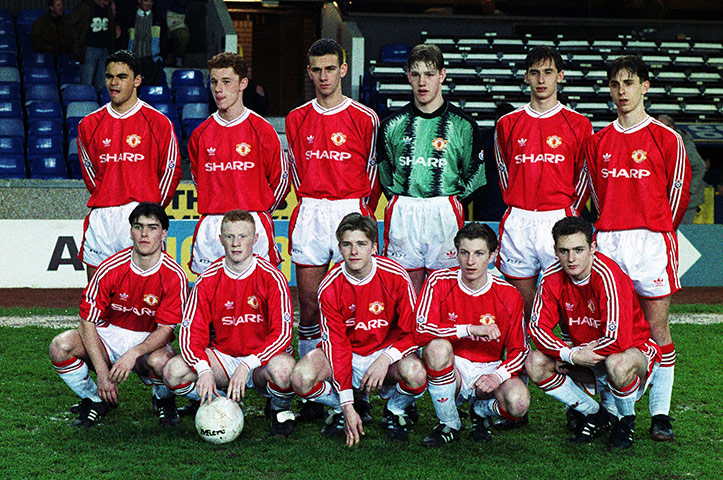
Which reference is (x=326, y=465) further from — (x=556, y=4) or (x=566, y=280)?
(x=556, y=4)

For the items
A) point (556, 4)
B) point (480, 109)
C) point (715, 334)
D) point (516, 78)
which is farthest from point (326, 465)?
point (556, 4)

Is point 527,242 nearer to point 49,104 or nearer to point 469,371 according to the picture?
point 469,371

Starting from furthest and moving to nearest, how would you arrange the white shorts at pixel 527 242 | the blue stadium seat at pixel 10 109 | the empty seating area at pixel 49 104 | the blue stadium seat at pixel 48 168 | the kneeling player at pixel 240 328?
the blue stadium seat at pixel 10 109, the empty seating area at pixel 49 104, the blue stadium seat at pixel 48 168, the white shorts at pixel 527 242, the kneeling player at pixel 240 328

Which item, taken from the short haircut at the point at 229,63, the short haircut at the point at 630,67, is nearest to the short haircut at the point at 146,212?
the short haircut at the point at 229,63

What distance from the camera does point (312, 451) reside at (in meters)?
4.09

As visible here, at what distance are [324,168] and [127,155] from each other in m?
1.15

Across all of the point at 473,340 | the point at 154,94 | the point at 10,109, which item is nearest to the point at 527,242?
the point at 473,340

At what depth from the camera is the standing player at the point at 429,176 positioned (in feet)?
15.7

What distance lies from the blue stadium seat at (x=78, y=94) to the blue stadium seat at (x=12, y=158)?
0.92m

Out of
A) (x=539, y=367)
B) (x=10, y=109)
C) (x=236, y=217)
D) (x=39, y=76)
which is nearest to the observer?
(x=539, y=367)

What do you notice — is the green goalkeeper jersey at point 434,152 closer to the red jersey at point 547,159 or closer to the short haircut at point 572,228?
the red jersey at point 547,159

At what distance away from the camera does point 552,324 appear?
14.0ft

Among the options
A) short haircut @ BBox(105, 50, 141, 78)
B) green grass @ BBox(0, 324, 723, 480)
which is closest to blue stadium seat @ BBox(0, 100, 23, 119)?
short haircut @ BBox(105, 50, 141, 78)

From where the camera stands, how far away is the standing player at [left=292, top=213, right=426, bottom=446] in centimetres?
421
